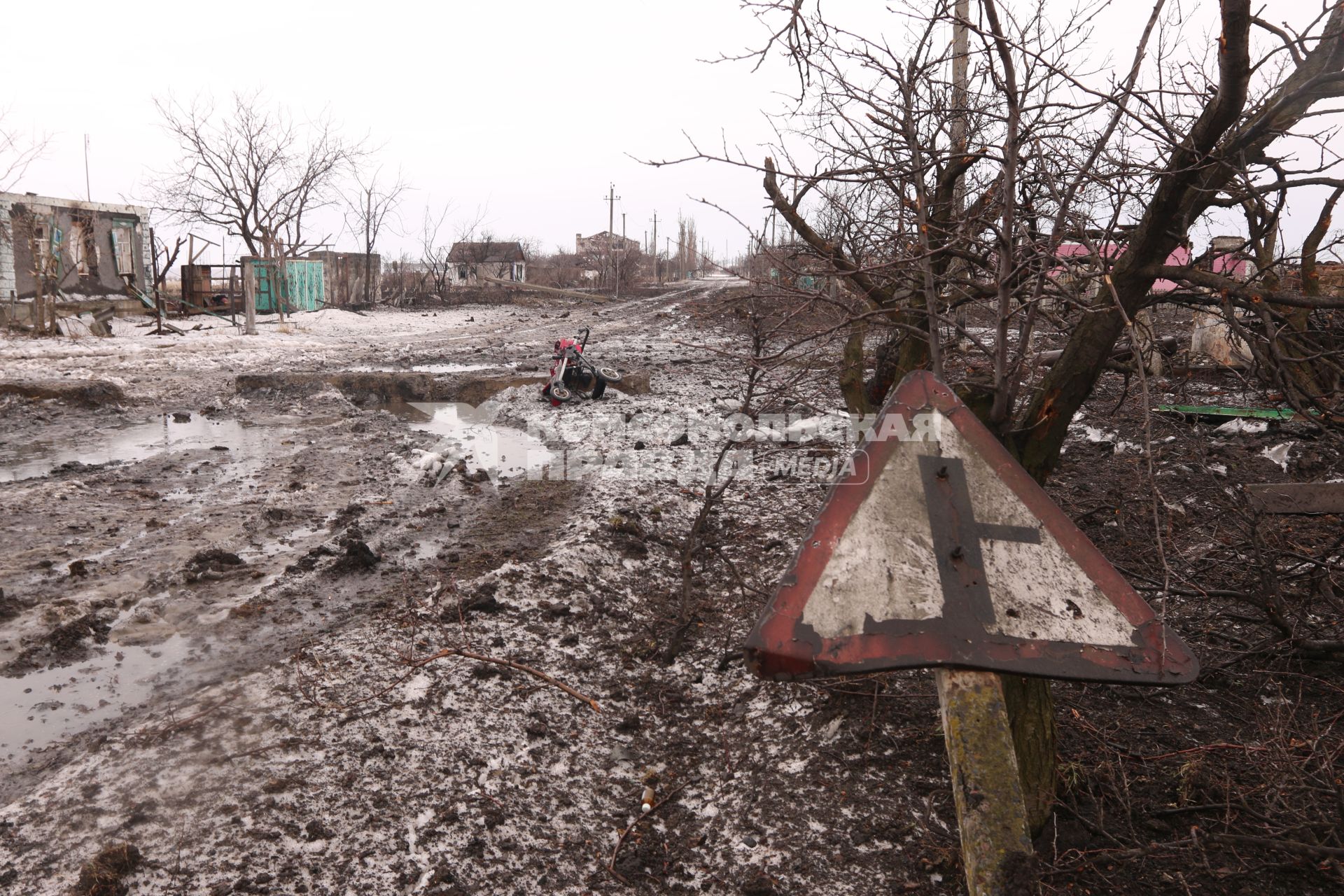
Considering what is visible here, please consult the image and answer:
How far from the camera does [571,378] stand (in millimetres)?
11211

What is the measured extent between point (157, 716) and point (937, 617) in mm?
3217

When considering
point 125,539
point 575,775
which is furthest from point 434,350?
point 575,775

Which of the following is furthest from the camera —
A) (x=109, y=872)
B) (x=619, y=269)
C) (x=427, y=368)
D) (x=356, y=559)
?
(x=619, y=269)

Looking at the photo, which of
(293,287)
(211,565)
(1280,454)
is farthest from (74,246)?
A: (1280,454)

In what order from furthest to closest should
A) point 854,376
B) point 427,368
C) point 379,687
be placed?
point 427,368 < point 854,376 < point 379,687

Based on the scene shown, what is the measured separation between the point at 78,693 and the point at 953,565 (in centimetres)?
387

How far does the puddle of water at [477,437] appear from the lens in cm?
833

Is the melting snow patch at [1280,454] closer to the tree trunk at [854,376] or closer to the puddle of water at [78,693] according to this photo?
the tree trunk at [854,376]

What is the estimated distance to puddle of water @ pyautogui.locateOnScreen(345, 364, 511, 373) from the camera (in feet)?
43.9

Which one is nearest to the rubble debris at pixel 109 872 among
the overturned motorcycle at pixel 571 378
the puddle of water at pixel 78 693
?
the puddle of water at pixel 78 693

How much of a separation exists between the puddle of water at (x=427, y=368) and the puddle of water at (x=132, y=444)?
3.46m

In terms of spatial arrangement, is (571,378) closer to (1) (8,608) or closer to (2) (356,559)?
(2) (356,559)

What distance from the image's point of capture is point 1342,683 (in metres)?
3.45

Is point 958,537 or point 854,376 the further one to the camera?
point 854,376
